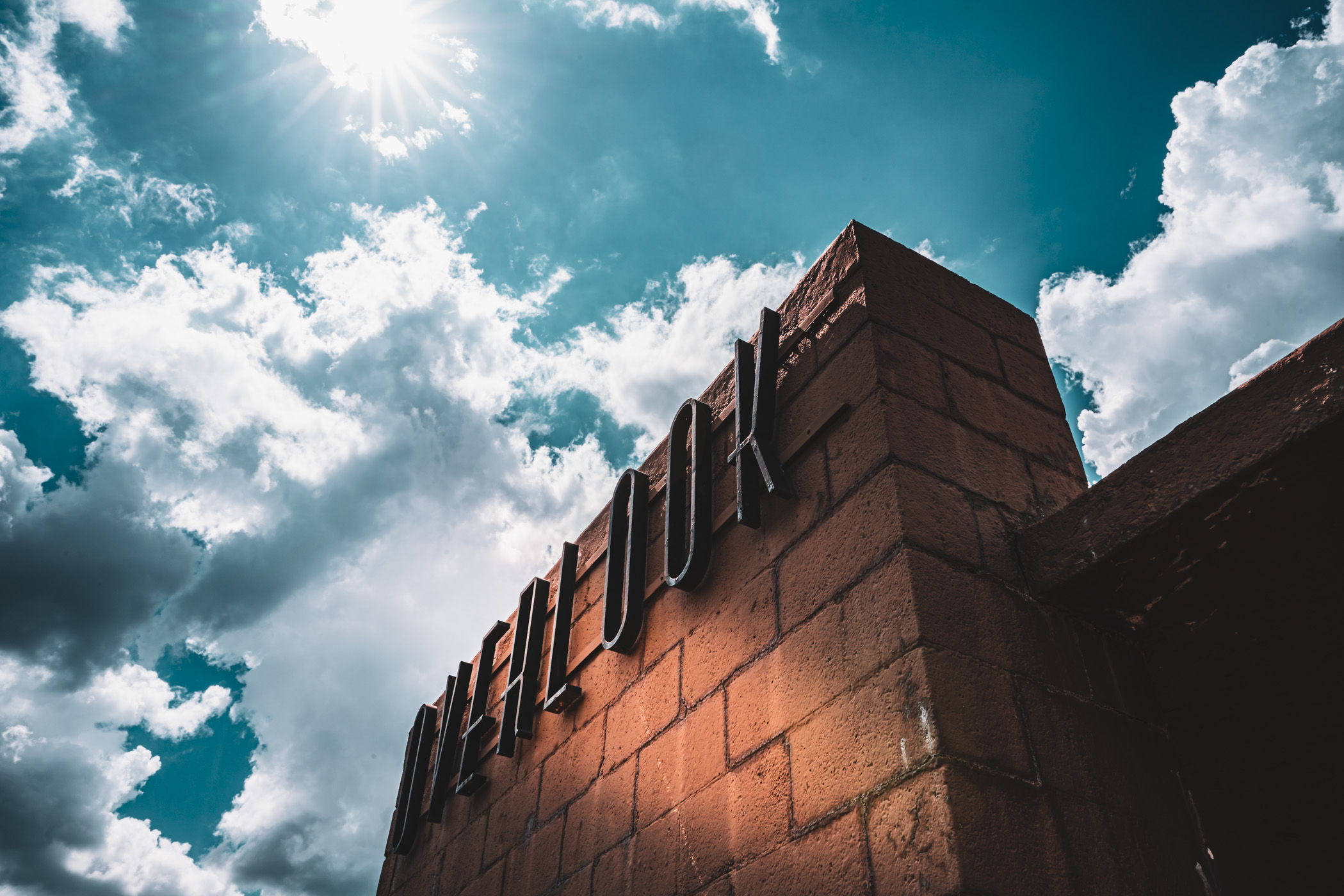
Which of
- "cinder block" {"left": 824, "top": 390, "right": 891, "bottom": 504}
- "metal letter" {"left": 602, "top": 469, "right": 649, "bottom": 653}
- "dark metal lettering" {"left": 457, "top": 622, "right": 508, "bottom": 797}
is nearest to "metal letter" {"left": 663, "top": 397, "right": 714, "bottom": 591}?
"metal letter" {"left": 602, "top": 469, "right": 649, "bottom": 653}

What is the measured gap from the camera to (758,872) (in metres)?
2.01

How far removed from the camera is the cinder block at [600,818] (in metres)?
2.72

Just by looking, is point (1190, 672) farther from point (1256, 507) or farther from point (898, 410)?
point (898, 410)

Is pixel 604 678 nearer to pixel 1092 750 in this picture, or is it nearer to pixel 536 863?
pixel 536 863

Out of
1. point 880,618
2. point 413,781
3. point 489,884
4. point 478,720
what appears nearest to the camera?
point 880,618

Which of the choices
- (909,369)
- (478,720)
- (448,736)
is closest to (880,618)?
(909,369)

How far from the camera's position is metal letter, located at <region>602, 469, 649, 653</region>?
3.11 m

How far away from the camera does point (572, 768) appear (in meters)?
3.22

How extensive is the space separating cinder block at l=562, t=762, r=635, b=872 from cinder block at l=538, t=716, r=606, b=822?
7 cm

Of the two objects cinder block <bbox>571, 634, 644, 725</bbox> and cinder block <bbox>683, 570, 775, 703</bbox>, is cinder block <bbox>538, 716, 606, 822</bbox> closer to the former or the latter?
cinder block <bbox>571, 634, 644, 725</bbox>

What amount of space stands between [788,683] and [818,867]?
464mm

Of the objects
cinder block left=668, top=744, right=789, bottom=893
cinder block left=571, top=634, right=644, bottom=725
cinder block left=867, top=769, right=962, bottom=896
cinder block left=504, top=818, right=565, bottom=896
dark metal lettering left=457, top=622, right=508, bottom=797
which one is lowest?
cinder block left=867, top=769, right=962, bottom=896

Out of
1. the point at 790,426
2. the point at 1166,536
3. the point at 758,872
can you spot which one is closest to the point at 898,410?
the point at 790,426

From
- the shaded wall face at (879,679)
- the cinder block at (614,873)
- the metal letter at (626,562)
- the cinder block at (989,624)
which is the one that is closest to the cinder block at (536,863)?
the shaded wall face at (879,679)
